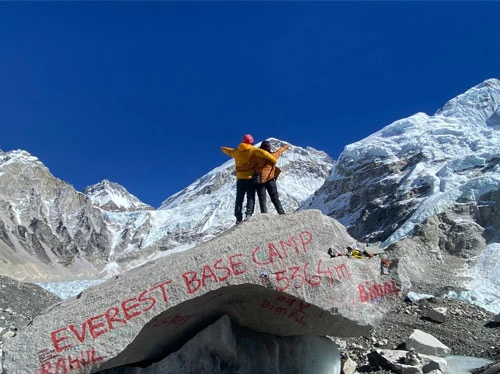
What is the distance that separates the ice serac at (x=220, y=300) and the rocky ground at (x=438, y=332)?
4.95m

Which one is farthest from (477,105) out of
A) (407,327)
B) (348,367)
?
(348,367)

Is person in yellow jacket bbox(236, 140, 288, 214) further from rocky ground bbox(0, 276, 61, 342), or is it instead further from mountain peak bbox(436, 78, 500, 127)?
mountain peak bbox(436, 78, 500, 127)

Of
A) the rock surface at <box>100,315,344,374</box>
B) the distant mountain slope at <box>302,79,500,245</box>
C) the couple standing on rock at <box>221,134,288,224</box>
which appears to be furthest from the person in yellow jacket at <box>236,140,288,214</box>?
the distant mountain slope at <box>302,79,500,245</box>

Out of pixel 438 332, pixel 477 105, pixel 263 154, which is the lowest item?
pixel 438 332

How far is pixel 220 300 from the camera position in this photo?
848cm

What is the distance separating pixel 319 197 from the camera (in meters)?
198

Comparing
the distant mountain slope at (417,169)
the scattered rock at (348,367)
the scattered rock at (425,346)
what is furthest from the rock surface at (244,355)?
the distant mountain slope at (417,169)

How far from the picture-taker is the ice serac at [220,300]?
7254 millimetres

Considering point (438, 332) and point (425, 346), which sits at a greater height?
point (438, 332)

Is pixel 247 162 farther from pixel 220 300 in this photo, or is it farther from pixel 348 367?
pixel 348 367

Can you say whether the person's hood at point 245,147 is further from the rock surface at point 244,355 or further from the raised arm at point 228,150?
the rock surface at point 244,355

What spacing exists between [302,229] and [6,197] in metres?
206

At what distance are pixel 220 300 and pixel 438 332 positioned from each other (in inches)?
575

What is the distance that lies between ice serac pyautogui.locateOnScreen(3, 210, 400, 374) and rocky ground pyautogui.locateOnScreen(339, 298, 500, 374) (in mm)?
4954
